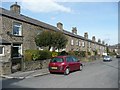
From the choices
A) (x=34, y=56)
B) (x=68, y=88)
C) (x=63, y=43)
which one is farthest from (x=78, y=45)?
(x=68, y=88)

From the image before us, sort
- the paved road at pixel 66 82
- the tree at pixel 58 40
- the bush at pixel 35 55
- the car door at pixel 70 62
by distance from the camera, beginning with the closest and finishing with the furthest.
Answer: the paved road at pixel 66 82
the car door at pixel 70 62
the bush at pixel 35 55
the tree at pixel 58 40

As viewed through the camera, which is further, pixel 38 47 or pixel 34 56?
pixel 38 47

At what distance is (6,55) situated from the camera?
2052 cm

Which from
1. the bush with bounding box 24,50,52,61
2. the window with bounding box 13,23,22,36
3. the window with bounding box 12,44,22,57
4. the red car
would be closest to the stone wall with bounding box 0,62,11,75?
the red car

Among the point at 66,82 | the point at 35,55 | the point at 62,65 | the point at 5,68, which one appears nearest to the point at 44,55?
the point at 35,55

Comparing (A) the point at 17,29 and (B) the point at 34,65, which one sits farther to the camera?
(A) the point at 17,29

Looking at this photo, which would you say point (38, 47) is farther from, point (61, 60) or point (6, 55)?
point (61, 60)

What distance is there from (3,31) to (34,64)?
5520mm

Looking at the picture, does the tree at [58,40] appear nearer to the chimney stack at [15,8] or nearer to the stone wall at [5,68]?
the chimney stack at [15,8]

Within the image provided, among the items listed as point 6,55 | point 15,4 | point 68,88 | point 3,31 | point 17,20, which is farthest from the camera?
point 15,4

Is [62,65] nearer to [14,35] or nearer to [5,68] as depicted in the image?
[5,68]

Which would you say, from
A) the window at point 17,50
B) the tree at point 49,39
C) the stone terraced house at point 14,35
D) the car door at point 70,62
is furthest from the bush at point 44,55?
the car door at point 70,62

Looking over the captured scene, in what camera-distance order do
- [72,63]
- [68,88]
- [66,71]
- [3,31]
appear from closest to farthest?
[68,88] < [66,71] < [72,63] < [3,31]

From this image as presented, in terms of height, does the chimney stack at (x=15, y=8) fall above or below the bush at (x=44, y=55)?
above
